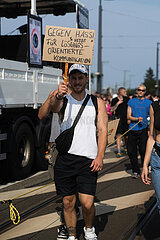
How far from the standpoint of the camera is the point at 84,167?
14.1ft

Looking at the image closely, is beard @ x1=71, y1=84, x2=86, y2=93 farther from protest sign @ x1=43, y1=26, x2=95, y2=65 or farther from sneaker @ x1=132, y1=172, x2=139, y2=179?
sneaker @ x1=132, y1=172, x2=139, y2=179

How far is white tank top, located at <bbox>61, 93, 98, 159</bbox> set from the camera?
427 cm

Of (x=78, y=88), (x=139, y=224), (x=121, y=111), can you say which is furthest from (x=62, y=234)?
(x=121, y=111)

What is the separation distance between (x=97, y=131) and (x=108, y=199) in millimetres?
2529

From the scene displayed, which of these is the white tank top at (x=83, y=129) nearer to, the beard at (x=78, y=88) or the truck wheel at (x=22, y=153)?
the beard at (x=78, y=88)

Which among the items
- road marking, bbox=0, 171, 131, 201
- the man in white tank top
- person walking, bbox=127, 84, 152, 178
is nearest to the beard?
the man in white tank top

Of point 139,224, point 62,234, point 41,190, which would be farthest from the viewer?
point 41,190

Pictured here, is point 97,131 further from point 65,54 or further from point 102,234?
point 102,234

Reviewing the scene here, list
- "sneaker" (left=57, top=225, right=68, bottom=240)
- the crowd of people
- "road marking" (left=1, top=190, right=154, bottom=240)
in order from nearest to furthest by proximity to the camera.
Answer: the crowd of people, "sneaker" (left=57, top=225, right=68, bottom=240), "road marking" (left=1, top=190, right=154, bottom=240)

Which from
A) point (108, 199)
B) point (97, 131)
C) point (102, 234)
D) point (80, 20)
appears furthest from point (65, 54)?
point (80, 20)

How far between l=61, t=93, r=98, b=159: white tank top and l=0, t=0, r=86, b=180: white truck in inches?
123

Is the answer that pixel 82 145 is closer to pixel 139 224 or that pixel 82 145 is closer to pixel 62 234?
pixel 62 234

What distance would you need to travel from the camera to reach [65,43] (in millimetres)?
4492

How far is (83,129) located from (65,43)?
95cm
